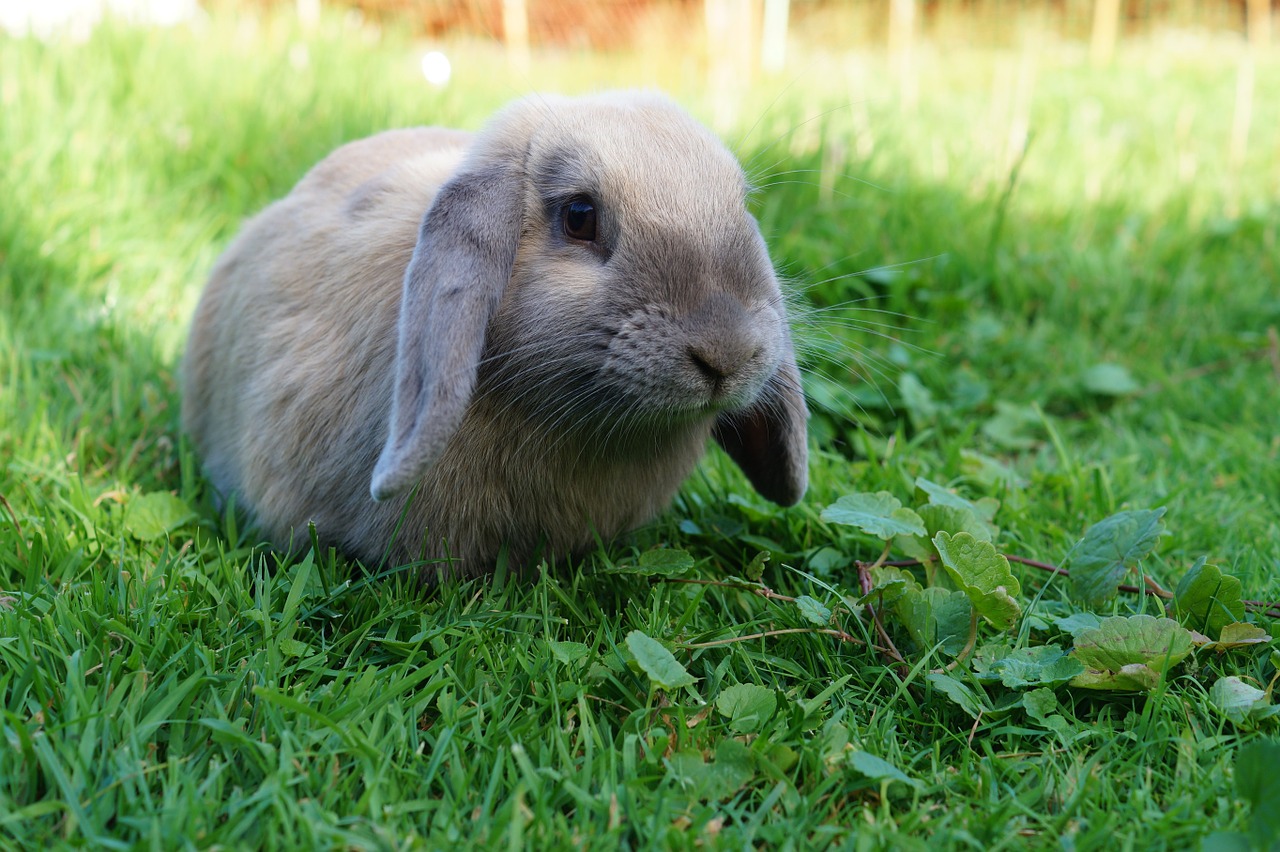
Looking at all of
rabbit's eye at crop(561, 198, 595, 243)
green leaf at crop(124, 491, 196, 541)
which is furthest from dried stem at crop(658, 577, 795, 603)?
green leaf at crop(124, 491, 196, 541)

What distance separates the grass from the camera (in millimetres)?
1840

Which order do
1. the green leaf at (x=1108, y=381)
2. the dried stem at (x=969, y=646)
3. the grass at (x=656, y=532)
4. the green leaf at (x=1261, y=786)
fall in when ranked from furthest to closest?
the green leaf at (x=1108, y=381), the dried stem at (x=969, y=646), the grass at (x=656, y=532), the green leaf at (x=1261, y=786)

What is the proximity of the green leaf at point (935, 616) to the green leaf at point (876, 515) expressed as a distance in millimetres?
154

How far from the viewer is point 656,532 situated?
9.64 ft

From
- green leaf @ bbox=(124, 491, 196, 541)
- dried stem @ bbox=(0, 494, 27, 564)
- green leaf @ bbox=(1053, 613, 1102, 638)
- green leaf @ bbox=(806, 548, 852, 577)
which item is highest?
dried stem @ bbox=(0, 494, 27, 564)

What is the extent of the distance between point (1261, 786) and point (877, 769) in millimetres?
593

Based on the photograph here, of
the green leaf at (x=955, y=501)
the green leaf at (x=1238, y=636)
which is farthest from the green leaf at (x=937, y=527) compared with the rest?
the green leaf at (x=1238, y=636)

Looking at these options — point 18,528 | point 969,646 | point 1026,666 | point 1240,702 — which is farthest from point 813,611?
point 18,528

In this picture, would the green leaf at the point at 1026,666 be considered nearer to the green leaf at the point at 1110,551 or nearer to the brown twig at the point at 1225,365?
the green leaf at the point at 1110,551

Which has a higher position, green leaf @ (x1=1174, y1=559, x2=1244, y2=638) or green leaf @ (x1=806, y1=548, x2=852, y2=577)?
green leaf @ (x1=1174, y1=559, x2=1244, y2=638)

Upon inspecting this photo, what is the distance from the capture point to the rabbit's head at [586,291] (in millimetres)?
2168

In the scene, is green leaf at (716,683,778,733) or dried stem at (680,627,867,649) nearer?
green leaf at (716,683,778,733)

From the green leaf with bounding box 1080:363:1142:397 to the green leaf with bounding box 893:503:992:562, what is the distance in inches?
58.7

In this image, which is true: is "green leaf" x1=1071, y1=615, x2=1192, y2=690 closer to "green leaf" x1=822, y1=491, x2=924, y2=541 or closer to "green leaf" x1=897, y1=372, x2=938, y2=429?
"green leaf" x1=822, y1=491, x2=924, y2=541
